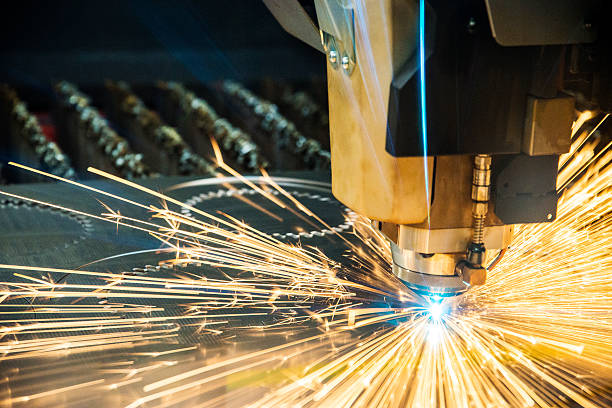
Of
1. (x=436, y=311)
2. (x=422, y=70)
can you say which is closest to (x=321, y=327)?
(x=436, y=311)

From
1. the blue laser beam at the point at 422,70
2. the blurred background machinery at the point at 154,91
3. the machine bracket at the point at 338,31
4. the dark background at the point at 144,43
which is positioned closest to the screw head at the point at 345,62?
the machine bracket at the point at 338,31

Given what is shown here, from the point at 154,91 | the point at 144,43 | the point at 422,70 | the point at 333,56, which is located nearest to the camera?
the point at 422,70

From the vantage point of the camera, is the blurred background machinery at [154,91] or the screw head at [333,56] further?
the blurred background machinery at [154,91]

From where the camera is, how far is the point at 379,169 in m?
0.99

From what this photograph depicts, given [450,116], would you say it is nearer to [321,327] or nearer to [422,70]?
[422,70]

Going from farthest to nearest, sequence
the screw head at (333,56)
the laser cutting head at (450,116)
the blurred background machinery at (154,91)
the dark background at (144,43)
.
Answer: the dark background at (144,43), the blurred background machinery at (154,91), the screw head at (333,56), the laser cutting head at (450,116)

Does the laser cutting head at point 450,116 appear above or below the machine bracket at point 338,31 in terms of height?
below

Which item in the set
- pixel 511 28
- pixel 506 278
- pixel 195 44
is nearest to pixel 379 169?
pixel 511 28

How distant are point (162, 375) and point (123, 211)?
0.85 m

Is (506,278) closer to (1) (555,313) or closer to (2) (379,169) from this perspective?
(1) (555,313)

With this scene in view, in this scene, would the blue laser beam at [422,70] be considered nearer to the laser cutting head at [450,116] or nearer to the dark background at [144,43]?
the laser cutting head at [450,116]

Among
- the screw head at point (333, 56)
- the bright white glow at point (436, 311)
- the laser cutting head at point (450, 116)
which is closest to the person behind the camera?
the laser cutting head at point (450, 116)

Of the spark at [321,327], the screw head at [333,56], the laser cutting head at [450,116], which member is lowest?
the spark at [321,327]

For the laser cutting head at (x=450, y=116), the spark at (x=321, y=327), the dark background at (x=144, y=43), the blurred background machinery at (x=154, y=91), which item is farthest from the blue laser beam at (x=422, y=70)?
the dark background at (x=144, y=43)
